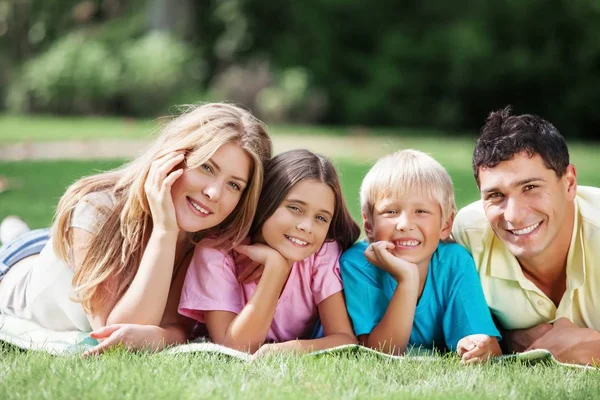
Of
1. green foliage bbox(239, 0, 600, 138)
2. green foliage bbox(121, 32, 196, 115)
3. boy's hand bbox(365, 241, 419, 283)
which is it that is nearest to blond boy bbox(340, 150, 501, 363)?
boy's hand bbox(365, 241, 419, 283)

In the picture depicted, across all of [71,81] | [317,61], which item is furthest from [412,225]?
[317,61]


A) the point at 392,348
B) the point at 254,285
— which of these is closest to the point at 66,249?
the point at 254,285

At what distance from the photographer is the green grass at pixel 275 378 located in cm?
300

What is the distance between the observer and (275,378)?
322 cm

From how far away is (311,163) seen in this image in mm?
3973

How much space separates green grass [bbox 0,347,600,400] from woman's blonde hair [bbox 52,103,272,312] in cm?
49

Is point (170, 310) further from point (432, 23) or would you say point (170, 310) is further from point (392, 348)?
point (432, 23)

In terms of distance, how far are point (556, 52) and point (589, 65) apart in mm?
847

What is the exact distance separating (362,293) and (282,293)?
39cm

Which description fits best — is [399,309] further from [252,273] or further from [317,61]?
[317,61]

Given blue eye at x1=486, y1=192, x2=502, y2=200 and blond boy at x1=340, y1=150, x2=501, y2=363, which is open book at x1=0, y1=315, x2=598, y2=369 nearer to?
blond boy at x1=340, y1=150, x2=501, y2=363

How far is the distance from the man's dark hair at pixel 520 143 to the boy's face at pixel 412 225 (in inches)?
12.7

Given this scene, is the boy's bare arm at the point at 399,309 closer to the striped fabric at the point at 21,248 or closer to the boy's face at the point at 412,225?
the boy's face at the point at 412,225

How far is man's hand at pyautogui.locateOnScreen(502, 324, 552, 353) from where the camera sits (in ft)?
13.0
